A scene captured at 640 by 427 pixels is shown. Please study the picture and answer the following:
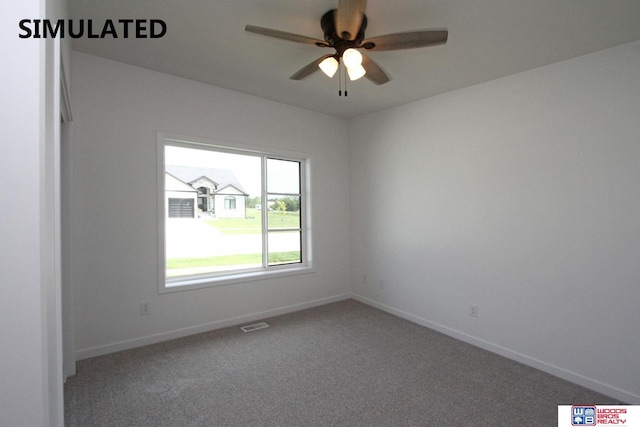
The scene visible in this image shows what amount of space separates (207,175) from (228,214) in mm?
547

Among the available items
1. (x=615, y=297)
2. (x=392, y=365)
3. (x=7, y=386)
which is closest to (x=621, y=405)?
(x=615, y=297)

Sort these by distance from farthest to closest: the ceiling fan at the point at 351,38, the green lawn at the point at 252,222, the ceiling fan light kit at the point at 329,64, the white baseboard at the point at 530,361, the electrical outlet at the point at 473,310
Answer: the green lawn at the point at 252,222 < the electrical outlet at the point at 473,310 < the white baseboard at the point at 530,361 < the ceiling fan light kit at the point at 329,64 < the ceiling fan at the point at 351,38

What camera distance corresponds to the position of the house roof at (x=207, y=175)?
3428 mm

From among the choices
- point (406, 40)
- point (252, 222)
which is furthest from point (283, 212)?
point (406, 40)

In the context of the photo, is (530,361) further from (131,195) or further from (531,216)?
(131,195)

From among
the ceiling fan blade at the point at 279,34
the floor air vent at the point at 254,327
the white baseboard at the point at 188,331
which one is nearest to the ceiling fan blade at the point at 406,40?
the ceiling fan blade at the point at 279,34

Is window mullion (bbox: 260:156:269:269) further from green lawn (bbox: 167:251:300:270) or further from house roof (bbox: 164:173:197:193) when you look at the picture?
house roof (bbox: 164:173:197:193)

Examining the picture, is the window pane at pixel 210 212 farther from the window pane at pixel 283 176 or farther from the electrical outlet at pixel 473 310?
the electrical outlet at pixel 473 310

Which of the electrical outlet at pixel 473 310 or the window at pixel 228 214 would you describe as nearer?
the electrical outlet at pixel 473 310

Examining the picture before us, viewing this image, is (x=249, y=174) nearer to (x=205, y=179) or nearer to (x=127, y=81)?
(x=205, y=179)

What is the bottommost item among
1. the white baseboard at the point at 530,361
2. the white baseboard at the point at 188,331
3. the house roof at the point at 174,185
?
the white baseboard at the point at 530,361

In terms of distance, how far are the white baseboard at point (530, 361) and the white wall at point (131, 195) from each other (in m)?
1.93

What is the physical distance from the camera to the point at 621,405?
7.32 ft

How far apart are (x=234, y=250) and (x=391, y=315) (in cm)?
227
